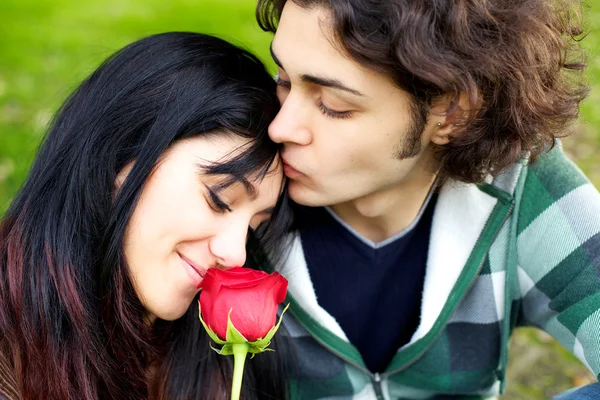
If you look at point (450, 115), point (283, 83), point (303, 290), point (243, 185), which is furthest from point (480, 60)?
point (303, 290)

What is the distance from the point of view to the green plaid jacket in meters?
2.03

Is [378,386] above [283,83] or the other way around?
the other way around

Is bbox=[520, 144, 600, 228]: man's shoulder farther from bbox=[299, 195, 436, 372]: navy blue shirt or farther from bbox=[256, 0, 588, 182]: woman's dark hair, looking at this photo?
bbox=[299, 195, 436, 372]: navy blue shirt

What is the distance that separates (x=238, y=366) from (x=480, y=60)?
92 cm

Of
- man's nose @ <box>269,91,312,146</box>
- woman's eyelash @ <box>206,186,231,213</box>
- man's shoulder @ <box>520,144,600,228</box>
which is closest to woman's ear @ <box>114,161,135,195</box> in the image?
woman's eyelash @ <box>206,186,231,213</box>

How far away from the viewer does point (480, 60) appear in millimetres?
1837

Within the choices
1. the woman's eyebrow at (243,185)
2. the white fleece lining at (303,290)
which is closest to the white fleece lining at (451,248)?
the white fleece lining at (303,290)

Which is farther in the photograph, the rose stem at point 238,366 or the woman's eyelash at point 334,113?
the woman's eyelash at point 334,113

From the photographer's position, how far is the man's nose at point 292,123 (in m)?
1.80

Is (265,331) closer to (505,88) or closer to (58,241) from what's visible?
(58,241)

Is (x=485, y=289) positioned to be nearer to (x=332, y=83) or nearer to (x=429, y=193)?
(x=429, y=193)

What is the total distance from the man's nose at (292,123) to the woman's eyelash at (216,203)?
0.63 feet

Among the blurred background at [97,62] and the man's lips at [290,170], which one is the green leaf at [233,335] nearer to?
the man's lips at [290,170]

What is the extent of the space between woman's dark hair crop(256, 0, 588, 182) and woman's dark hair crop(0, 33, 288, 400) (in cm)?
29
